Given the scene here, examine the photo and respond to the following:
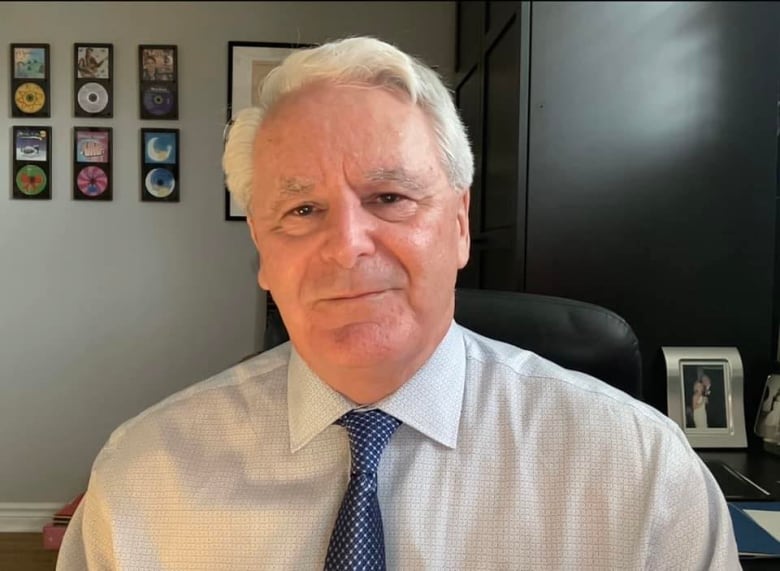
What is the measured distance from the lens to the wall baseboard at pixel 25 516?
260cm

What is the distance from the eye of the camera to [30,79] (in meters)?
2.50

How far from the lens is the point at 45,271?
256 cm

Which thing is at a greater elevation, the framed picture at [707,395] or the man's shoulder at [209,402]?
the man's shoulder at [209,402]

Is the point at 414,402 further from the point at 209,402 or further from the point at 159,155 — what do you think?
the point at 159,155

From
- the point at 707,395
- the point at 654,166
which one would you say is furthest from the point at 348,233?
the point at 707,395

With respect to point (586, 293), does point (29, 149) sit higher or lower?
higher

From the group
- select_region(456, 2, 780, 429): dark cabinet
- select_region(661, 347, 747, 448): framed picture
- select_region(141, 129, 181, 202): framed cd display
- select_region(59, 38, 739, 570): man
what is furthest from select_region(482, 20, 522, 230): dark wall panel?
select_region(141, 129, 181, 202): framed cd display

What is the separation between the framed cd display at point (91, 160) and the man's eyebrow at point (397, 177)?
6.69ft

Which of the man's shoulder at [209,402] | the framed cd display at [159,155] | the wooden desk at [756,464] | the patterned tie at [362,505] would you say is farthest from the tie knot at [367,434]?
the framed cd display at [159,155]

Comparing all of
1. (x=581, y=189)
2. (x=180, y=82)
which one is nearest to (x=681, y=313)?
(x=581, y=189)

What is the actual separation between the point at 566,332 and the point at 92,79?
2142 mm

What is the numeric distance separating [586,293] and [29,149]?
6.77 ft

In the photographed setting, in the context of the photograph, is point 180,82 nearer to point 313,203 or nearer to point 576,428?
point 313,203

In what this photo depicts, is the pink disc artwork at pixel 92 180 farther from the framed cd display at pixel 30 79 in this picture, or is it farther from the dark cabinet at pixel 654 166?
the dark cabinet at pixel 654 166
